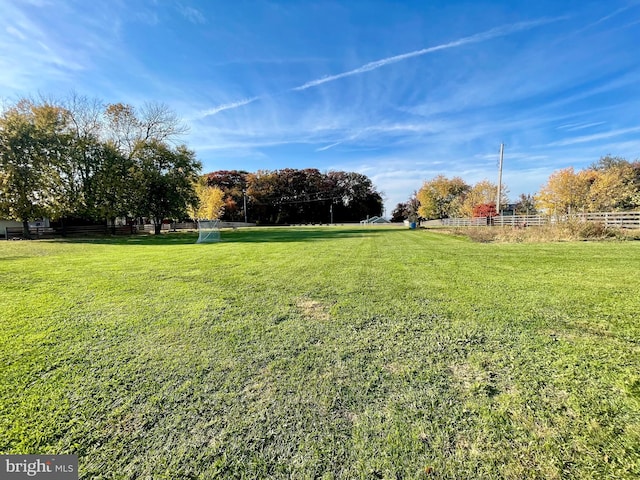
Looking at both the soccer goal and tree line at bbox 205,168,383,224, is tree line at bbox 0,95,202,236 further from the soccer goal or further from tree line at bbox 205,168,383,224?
tree line at bbox 205,168,383,224

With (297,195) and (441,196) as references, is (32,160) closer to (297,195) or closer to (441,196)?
(441,196)

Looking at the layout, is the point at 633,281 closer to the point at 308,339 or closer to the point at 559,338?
the point at 559,338

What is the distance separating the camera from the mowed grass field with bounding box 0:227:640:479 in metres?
1.75

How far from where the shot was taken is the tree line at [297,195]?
2739 inches

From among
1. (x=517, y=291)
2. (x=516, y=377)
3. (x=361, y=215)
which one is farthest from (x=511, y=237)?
(x=361, y=215)

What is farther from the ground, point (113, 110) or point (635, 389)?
point (113, 110)

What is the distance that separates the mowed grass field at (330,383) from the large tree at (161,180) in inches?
904

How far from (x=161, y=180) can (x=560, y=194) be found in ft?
140

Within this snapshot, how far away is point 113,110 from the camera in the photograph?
1004 inches

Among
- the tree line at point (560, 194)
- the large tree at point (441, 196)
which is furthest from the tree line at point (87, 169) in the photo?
the large tree at point (441, 196)

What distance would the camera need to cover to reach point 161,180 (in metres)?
25.4

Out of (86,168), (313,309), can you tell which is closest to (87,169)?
(86,168)

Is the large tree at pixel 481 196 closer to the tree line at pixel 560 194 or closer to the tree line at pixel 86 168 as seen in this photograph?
the tree line at pixel 560 194

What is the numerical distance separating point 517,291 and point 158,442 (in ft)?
17.2
